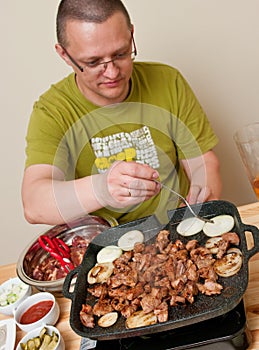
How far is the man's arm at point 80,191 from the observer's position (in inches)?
52.1

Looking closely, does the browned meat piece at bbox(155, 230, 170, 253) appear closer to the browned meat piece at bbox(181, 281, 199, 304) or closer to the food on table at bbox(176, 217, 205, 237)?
the food on table at bbox(176, 217, 205, 237)

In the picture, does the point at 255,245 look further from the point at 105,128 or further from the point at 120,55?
the point at 105,128

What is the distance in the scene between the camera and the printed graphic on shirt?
6.15ft

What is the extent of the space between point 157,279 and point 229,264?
180 millimetres

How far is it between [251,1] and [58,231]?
1.57 meters

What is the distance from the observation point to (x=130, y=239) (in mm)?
1335

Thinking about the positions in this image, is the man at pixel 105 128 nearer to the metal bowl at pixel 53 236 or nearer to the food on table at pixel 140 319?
the metal bowl at pixel 53 236

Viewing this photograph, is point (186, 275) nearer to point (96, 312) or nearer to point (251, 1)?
point (96, 312)

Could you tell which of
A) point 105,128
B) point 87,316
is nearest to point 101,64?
point 105,128

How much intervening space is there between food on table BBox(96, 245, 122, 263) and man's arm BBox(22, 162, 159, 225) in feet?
0.52

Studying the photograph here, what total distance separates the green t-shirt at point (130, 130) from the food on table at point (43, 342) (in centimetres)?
74

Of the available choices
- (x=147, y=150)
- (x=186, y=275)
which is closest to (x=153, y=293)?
(x=186, y=275)

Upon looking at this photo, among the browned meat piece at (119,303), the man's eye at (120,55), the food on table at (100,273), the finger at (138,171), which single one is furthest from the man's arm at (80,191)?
the man's eye at (120,55)

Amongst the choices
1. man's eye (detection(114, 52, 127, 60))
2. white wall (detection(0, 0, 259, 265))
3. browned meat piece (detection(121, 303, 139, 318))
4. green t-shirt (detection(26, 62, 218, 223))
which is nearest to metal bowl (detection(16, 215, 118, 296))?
green t-shirt (detection(26, 62, 218, 223))
